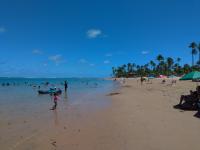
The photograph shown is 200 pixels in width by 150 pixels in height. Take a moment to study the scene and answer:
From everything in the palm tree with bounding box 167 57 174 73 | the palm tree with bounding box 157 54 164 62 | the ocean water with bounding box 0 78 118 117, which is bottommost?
the ocean water with bounding box 0 78 118 117

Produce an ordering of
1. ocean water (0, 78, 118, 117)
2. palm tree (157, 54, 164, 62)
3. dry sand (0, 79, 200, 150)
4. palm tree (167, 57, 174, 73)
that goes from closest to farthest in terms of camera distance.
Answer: dry sand (0, 79, 200, 150) → ocean water (0, 78, 118, 117) → palm tree (167, 57, 174, 73) → palm tree (157, 54, 164, 62)

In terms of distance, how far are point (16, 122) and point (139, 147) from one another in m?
7.57

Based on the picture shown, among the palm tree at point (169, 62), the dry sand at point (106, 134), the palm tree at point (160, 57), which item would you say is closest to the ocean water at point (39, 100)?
the dry sand at point (106, 134)

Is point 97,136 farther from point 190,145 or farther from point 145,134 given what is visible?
point 190,145

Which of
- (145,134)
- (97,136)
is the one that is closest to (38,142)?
(97,136)

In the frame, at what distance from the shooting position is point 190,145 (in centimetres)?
697

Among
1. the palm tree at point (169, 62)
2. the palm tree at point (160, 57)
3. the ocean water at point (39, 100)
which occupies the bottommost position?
the ocean water at point (39, 100)

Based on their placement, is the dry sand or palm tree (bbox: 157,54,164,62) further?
palm tree (bbox: 157,54,164,62)

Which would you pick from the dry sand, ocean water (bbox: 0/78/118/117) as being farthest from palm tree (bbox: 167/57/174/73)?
the dry sand

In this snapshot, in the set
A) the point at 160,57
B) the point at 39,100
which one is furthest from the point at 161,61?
the point at 39,100

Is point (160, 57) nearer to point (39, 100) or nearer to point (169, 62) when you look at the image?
point (169, 62)

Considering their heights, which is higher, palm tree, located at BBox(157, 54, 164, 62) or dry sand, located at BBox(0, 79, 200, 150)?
palm tree, located at BBox(157, 54, 164, 62)

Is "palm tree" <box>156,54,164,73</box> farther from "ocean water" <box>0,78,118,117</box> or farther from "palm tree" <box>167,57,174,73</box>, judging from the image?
"ocean water" <box>0,78,118,117</box>

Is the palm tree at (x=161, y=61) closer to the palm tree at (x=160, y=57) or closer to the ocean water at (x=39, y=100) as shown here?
the palm tree at (x=160, y=57)
